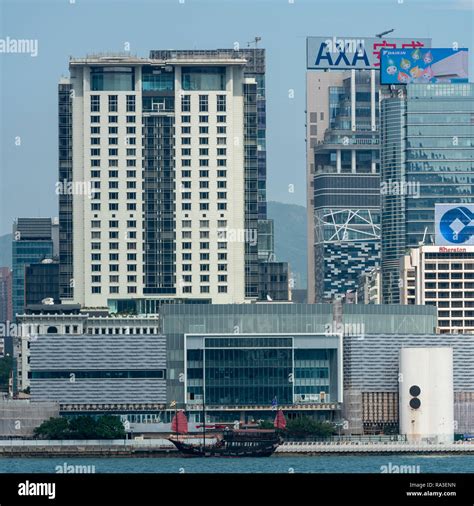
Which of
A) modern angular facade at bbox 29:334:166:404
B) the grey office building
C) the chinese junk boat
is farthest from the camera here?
modern angular facade at bbox 29:334:166:404

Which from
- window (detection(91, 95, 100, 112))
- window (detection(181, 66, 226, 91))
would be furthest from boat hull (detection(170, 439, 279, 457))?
window (detection(181, 66, 226, 91))

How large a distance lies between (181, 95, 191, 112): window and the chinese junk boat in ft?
176

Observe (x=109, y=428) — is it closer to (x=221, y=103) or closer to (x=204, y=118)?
(x=221, y=103)

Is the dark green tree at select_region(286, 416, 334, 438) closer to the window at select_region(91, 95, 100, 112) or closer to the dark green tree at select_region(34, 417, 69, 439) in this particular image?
the dark green tree at select_region(34, 417, 69, 439)

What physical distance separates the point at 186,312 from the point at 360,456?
934 inches

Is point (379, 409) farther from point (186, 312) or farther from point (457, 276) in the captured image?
point (457, 276)

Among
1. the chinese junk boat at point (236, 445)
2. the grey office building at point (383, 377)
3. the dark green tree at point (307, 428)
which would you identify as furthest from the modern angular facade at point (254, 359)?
the chinese junk boat at point (236, 445)

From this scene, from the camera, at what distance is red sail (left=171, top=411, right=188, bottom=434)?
11909cm

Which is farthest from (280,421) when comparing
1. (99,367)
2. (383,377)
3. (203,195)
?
(203,195)

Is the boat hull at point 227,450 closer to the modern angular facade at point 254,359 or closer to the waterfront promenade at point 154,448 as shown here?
the waterfront promenade at point 154,448

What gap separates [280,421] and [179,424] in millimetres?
6688
